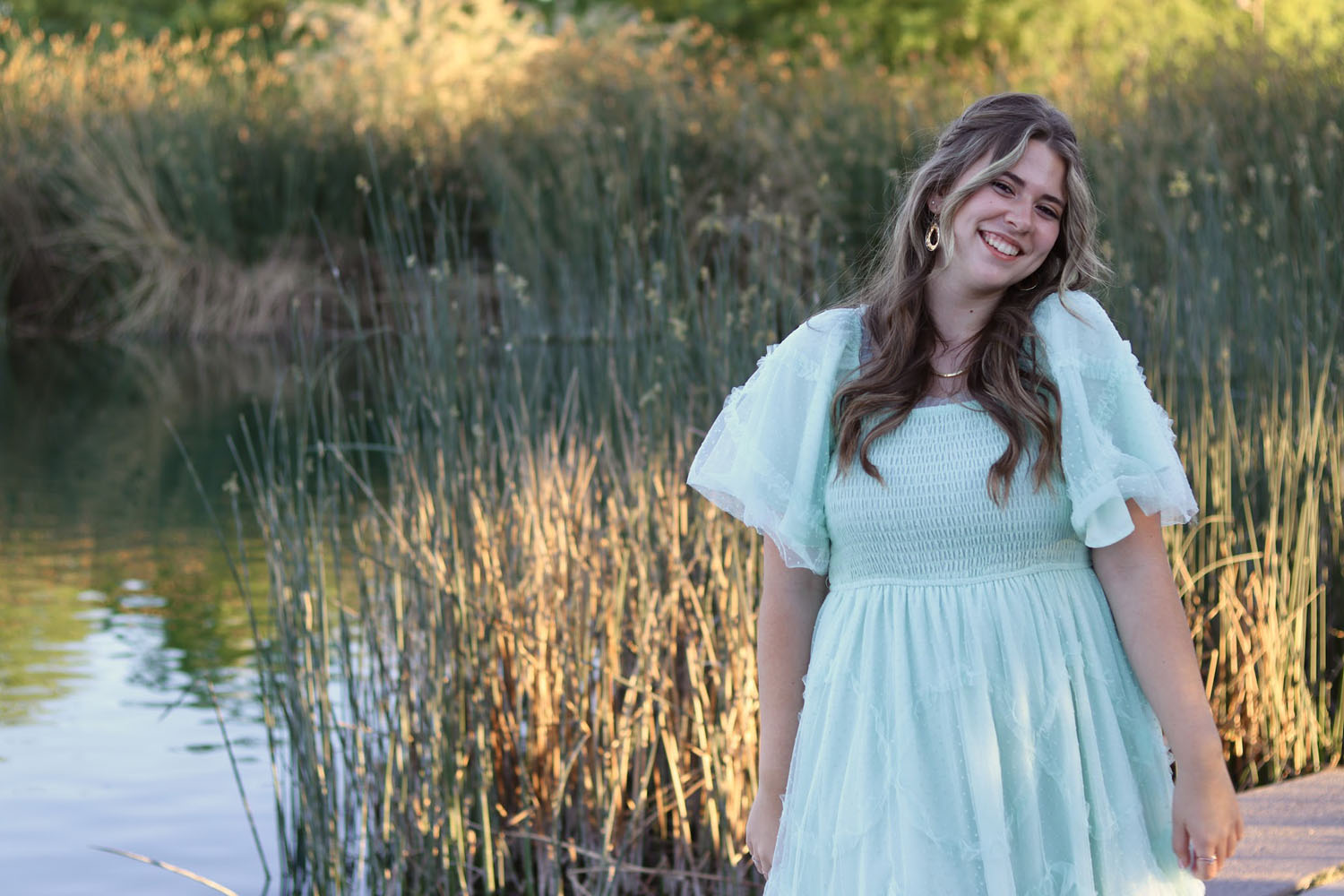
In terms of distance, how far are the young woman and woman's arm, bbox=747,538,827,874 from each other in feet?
0.13

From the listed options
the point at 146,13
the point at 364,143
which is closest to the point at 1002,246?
the point at 364,143

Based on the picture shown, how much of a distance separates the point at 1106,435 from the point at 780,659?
396mm

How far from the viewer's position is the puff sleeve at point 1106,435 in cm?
153

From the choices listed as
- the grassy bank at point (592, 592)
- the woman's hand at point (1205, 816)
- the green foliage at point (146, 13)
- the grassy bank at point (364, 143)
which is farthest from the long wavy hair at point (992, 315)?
the green foliage at point (146, 13)

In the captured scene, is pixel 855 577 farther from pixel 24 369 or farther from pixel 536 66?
pixel 536 66

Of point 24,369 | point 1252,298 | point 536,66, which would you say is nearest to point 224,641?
point 1252,298

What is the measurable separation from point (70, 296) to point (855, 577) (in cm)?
1223

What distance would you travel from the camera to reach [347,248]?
1198cm

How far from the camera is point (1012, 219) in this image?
1.61 metres

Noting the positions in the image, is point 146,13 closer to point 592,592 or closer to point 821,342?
point 592,592

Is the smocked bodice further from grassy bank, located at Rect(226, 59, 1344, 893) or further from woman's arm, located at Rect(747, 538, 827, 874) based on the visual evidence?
grassy bank, located at Rect(226, 59, 1344, 893)

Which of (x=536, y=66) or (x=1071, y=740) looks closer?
(x=1071, y=740)

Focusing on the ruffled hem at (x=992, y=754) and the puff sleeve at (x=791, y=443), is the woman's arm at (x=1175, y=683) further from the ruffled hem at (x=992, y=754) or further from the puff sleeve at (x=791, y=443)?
the puff sleeve at (x=791, y=443)

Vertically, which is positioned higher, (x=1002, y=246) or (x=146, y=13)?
(x=146, y=13)
